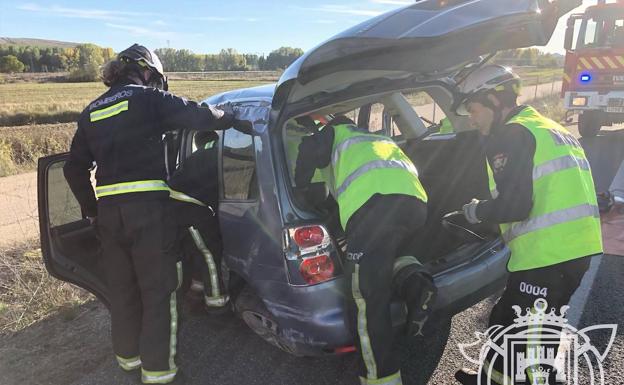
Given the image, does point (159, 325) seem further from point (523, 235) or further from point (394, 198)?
point (523, 235)

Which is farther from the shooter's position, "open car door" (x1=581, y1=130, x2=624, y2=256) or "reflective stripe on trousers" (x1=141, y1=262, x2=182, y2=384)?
"open car door" (x1=581, y1=130, x2=624, y2=256)

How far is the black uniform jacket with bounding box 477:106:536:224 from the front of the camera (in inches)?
87.8

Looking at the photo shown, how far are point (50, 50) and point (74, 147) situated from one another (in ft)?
468

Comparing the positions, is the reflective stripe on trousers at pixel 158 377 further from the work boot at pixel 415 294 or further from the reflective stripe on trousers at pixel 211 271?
the work boot at pixel 415 294

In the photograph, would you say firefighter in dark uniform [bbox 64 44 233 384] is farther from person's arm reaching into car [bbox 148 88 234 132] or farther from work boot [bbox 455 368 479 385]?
work boot [bbox 455 368 479 385]

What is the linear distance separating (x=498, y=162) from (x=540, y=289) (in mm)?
651

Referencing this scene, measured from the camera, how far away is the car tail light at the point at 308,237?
252 cm

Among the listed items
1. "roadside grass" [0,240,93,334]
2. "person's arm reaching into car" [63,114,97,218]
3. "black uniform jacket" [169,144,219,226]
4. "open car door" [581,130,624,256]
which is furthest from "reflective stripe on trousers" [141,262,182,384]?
"open car door" [581,130,624,256]

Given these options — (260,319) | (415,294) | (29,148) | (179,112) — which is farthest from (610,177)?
(29,148)

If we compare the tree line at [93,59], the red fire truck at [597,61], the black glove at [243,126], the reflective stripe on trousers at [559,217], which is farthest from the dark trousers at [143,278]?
the tree line at [93,59]

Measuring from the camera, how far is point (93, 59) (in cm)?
8631

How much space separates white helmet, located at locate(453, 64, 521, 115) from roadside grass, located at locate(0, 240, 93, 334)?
3262mm

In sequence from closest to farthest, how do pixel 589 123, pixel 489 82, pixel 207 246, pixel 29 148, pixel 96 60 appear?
pixel 489 82
pixel 207 246
pixel 589 123
pixel 29 148
pixel 96 60

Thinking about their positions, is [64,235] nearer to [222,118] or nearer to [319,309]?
[222,118]
